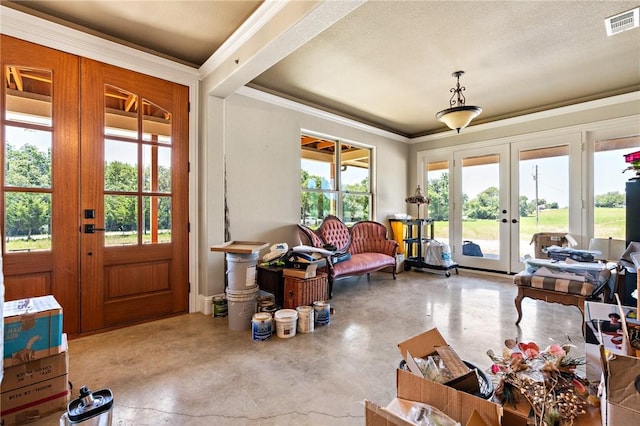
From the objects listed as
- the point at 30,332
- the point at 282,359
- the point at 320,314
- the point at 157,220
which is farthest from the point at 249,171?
the point at 30,332

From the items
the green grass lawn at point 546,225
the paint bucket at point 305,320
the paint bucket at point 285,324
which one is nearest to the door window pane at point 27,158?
the paint bucket at point 285,324

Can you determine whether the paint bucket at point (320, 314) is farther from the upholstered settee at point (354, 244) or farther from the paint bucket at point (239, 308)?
the upholstered settee at point (354, 244)

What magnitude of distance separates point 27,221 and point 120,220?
2.17 ft

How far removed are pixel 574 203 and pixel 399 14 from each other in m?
4.27

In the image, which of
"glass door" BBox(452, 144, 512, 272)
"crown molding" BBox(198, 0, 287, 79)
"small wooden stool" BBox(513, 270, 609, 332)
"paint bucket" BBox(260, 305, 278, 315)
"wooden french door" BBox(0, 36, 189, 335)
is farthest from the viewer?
"glass door" BBox(452, 144, 512, 272)

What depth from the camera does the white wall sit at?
11.1 feet

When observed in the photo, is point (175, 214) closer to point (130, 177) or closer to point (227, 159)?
point (130, 177)

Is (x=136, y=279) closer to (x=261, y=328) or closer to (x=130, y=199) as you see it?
(x=130, y=199)

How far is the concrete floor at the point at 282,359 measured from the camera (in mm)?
1729

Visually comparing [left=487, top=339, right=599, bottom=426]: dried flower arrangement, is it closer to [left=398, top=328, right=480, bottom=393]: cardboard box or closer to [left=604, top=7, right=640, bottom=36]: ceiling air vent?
[left=398, top=328, right=480, bottom=393]: cardboard box

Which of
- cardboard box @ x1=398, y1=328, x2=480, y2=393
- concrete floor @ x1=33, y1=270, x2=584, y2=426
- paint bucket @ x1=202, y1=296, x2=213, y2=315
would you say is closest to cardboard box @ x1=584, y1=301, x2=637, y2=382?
cardboard box @ x1=398, y1=328, x2=480, y2=393

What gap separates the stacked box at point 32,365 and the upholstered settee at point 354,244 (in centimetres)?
276

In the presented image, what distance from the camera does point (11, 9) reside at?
7.68 ft

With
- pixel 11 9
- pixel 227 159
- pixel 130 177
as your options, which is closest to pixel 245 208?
pixel 227 159
